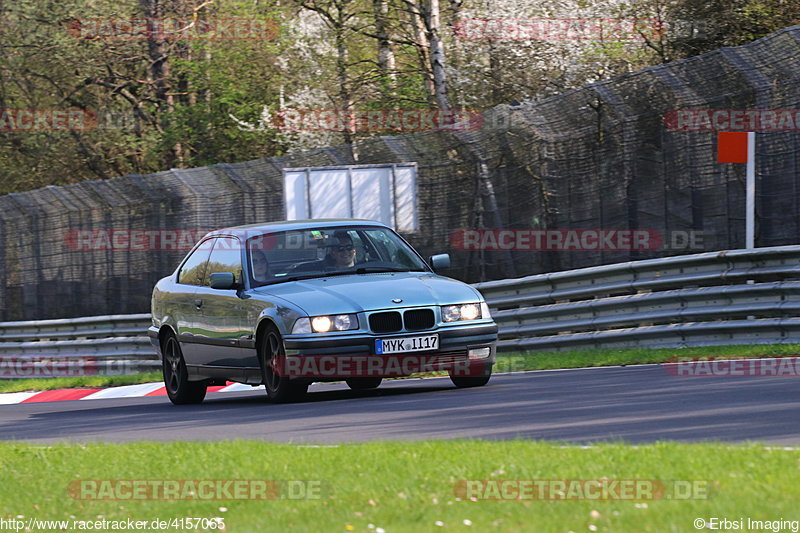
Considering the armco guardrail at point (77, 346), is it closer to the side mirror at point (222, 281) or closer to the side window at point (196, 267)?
the side window at point (196, 267)

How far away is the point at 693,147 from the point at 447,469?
31.8 ft

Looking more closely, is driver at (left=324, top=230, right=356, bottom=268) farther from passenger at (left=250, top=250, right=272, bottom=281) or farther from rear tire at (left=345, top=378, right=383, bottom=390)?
rear tire at (left=345, top=378, right=383, bottom=390)

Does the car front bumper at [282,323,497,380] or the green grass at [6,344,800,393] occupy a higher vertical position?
the car front bumper at [282,323,497,380]

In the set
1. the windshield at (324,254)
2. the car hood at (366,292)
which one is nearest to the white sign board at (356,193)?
the windshield at (324,254)

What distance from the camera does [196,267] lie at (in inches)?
533

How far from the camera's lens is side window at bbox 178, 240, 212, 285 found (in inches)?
526

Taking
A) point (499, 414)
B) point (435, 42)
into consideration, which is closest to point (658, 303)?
point (499, 414)

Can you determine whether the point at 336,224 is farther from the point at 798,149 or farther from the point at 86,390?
the point at 86,390

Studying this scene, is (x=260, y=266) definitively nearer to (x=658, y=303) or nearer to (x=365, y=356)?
(x=365, y=356)

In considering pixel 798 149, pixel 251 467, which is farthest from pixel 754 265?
pixel 251 467

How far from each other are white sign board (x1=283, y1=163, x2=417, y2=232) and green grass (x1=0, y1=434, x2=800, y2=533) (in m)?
10.7

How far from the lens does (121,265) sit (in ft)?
77.0

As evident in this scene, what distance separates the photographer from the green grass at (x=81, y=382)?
19656 mm

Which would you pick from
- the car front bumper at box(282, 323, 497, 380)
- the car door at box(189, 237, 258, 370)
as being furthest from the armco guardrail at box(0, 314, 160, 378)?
the car front bumper at box(282, 323, 497, 380)
